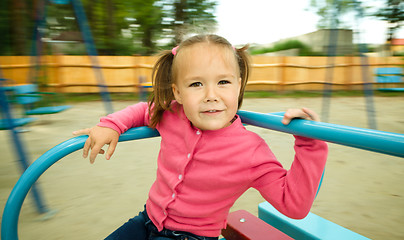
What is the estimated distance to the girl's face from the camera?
0.84 meters

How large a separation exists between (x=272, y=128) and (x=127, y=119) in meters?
0.48

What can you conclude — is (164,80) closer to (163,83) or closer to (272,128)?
(163,83)

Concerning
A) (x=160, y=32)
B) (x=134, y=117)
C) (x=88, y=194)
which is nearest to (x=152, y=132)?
(x=134, y=117)

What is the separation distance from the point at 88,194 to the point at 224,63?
147cm

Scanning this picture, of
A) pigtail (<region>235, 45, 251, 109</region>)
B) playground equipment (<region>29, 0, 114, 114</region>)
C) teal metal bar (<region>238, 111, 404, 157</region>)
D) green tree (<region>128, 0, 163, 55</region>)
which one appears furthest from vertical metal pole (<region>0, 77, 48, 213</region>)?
green tree (<region>128, 0, 163, 55</region>)

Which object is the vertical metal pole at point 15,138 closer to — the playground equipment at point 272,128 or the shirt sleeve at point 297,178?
the playground equipment at point 272,128

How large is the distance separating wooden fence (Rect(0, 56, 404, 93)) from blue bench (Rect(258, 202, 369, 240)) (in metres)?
3.79

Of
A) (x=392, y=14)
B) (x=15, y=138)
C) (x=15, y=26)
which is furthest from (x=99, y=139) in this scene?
(x=392, y=14)

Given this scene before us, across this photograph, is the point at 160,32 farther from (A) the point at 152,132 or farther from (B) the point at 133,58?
(A) the point at 152,132

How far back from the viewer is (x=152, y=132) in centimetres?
95

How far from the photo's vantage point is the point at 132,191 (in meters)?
1.91

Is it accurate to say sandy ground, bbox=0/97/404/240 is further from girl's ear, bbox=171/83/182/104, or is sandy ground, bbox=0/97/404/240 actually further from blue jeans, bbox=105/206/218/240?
girl's ear, bbox=171/83/182/104

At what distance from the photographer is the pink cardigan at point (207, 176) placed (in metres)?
0.78

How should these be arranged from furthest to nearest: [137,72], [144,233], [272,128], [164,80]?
[137,72]
[164,80]
[144,233]
[272,128]
